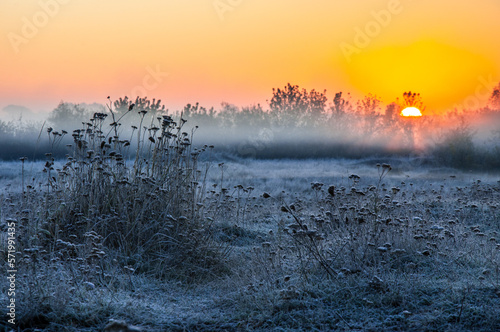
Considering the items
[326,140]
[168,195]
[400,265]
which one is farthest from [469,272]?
[326,140]

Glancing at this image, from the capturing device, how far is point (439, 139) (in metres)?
39.4

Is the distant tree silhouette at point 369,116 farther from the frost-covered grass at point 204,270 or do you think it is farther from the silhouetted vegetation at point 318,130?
the frost-covered grass at point 204,270

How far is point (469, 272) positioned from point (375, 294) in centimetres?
147

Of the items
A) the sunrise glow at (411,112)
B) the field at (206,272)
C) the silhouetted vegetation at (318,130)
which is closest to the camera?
the field at (206,272)

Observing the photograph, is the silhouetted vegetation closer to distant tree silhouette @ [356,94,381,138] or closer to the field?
distant tree silhouette @ [356,94,381,138]

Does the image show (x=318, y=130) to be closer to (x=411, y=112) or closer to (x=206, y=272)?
(x=411, y=112)

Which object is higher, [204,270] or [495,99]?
[495,99]

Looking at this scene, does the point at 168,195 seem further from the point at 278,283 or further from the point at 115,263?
the point at 278,283

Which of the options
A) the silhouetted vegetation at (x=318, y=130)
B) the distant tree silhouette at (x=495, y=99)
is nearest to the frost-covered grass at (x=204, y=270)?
the silhouetted vegetation at (x=318, y=130)

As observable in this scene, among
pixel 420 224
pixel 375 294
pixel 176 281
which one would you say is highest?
pixel 420 224

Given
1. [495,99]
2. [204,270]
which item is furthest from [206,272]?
[495,99]

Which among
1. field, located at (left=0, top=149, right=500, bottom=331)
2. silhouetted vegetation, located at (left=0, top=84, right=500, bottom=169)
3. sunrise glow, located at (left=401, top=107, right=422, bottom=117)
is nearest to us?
field, located at (left=0, top=149, right=500, bottom=331)

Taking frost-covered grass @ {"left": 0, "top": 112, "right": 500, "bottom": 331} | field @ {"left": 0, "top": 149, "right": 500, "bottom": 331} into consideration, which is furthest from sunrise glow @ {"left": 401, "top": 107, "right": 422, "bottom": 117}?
field @ {"left": 0, "top": 149, "right": 500, "bottom": 331}

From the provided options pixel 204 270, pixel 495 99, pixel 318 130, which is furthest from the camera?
pixel 318 130
